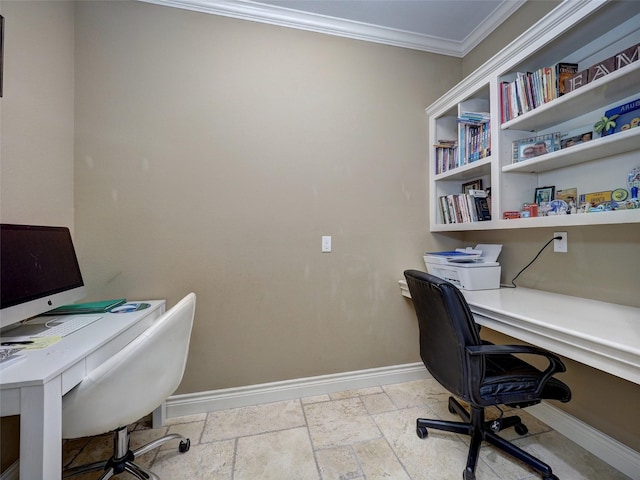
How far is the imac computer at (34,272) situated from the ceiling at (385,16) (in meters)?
1.59

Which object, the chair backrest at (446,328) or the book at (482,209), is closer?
the chair backrest at (446,328)

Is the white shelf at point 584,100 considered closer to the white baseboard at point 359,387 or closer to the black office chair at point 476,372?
the black office chair at point 476,372

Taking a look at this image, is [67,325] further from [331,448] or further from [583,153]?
[583,153]

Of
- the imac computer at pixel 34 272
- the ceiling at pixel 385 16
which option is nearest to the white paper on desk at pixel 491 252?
the ceiling at pixel 385 16

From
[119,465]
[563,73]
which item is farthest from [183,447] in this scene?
[563,73]

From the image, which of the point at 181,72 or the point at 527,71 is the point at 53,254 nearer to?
the point at 181,72

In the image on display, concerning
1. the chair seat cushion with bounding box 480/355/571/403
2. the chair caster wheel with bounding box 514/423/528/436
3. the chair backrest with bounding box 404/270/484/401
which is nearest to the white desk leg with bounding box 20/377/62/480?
the chair backrest with bounding box 404/270/484/401

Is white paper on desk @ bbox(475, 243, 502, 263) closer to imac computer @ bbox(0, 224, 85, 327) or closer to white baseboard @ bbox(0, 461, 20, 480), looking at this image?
imac computer @ bbox(0, 224, 85, 327)

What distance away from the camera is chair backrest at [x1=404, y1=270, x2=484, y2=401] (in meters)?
1.18

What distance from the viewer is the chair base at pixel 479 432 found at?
1.21 meters

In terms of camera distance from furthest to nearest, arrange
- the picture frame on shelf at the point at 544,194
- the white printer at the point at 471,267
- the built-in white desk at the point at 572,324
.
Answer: the white printer at the point at 471,267
the picture frame on shelf at the point at 544,194
the built-in white desk at the point at 572,324

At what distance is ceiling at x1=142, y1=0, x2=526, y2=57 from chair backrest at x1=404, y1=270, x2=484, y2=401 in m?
1.84

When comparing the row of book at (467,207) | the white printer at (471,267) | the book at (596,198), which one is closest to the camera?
the book at (596,198)

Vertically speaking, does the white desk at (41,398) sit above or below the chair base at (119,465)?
above
